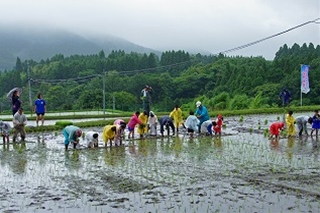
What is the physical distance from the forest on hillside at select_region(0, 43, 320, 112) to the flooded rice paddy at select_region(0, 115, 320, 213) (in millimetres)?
25940

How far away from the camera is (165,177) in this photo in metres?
10.1

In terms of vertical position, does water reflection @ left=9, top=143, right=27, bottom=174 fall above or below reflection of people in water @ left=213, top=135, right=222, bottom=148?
below

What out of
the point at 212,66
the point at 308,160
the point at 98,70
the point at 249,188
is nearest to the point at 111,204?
the point at 249,188

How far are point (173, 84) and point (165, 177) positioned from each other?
188 feet

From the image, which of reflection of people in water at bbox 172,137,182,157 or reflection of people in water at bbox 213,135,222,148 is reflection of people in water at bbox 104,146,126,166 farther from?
reflection of people in water at bbox 213,135,222,148

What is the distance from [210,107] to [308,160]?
31.9 metres

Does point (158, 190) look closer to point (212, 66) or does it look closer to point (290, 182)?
point (290, 182)

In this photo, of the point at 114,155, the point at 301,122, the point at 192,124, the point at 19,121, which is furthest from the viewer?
the point at 192,124

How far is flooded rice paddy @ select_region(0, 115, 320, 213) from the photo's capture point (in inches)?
312

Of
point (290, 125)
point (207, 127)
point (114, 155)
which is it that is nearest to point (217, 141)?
point (207, 127)

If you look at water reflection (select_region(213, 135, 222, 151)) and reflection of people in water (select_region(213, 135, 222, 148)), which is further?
reflection of people in water (select_region(213, 135, 222, 148))

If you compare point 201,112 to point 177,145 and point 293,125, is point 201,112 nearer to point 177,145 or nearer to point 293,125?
point 177,145

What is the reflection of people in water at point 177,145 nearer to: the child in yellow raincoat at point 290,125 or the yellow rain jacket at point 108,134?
the yellow rain jacket at point 108,134

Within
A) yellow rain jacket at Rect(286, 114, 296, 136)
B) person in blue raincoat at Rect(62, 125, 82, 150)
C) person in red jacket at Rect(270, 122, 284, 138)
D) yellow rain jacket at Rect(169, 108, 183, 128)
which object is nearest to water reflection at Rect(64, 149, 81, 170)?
Answer: person in blue raincoat at Rect(62, 125, 82, 150)
